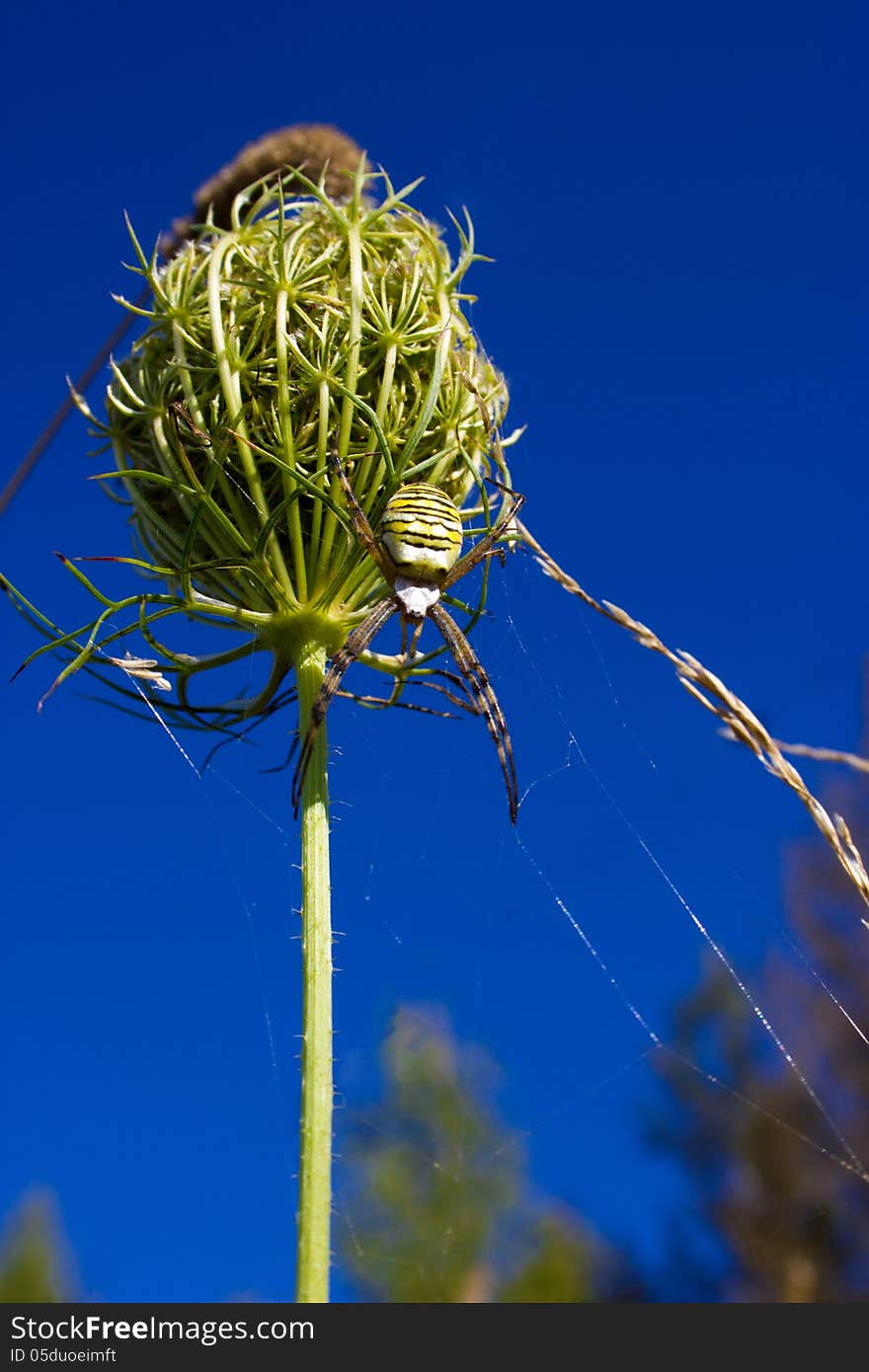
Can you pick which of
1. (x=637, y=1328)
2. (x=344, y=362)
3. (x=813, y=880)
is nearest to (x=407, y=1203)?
(x=637, y=1328)

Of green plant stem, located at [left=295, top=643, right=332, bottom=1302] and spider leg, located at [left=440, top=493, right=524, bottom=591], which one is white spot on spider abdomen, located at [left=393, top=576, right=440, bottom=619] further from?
green plant stem, located at [left=295, top=643, right=332, bottom=1302]

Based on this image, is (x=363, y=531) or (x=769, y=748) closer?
(x=769, y=748)

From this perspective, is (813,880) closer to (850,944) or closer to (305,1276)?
(850,944)

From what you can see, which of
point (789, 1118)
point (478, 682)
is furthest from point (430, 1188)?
point (789, 1118)

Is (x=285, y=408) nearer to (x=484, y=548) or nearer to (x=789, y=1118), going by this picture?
(x=484, y=548)

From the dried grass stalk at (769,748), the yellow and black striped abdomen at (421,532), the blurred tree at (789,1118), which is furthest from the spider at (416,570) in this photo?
the blurred tree at (789,1118)

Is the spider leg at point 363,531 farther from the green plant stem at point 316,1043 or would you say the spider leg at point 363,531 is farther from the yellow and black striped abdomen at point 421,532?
the green plant stem at point 316,1043

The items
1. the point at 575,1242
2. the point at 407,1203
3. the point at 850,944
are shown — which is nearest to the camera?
the point at 407,1203
